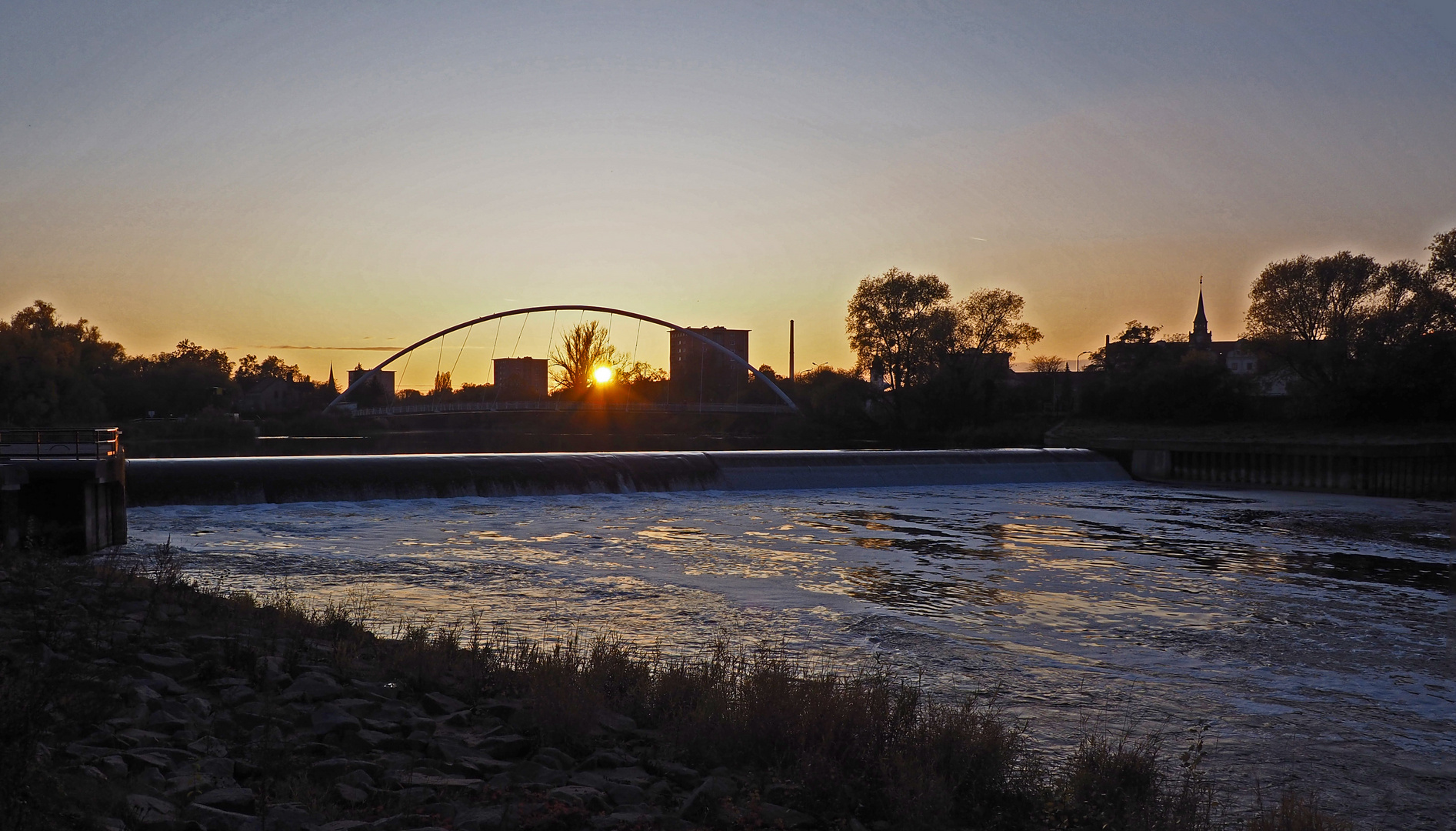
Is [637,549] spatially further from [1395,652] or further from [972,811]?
[972,811]

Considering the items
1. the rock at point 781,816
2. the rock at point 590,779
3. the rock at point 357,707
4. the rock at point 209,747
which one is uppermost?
the rock at point 209,747

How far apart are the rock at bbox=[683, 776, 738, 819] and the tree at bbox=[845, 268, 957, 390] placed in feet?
229

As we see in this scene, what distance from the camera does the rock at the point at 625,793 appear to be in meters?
5.37

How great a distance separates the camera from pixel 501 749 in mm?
6035

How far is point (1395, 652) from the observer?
→ 428 inches

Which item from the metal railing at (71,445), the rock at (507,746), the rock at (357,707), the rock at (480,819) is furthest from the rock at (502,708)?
the metal railing at (71,445)

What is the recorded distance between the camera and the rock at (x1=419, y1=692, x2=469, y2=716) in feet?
22.5

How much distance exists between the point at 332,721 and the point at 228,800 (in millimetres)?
1337

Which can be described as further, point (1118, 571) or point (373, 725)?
point (1118, 571)

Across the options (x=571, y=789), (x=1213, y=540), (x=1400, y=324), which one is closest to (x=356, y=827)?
(x=571, y=789)

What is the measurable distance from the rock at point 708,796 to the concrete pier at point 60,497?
13.8 metres

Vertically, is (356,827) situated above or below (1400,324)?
below

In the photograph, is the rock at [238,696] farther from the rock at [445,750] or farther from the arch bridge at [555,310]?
the arch bridge at [555,310]

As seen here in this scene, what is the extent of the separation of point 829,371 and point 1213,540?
55989mm
